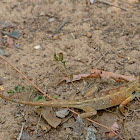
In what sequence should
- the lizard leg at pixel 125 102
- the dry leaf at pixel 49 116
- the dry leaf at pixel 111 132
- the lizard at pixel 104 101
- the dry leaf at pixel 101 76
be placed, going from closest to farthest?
the dry leaf at pixel 111 132
the dry leaf at pixel 49 116
the lizard at pixel 104 101
the lizard leg at pixel 125 102
the dry leaf at pixel 101 76

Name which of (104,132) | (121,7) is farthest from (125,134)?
(121,7)

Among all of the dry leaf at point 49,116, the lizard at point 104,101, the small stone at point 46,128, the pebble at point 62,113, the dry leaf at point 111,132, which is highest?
the lizard at point 104,101

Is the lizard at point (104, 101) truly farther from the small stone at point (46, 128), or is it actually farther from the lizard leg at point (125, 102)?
the small stone at point (46, 128)

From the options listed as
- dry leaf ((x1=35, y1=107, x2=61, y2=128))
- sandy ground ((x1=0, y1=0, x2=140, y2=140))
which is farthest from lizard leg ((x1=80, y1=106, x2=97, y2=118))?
dry leaf ((x1=35, y1=107, x2=61, y2=128))

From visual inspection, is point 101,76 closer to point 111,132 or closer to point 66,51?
point 66,51

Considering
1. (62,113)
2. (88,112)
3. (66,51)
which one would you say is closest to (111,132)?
(88,112)

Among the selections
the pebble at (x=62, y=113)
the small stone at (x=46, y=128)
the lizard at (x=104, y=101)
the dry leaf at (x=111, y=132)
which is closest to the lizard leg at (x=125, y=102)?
the lizard at (x=104, y=101)

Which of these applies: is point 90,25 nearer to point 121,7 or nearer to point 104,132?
point 121,7
